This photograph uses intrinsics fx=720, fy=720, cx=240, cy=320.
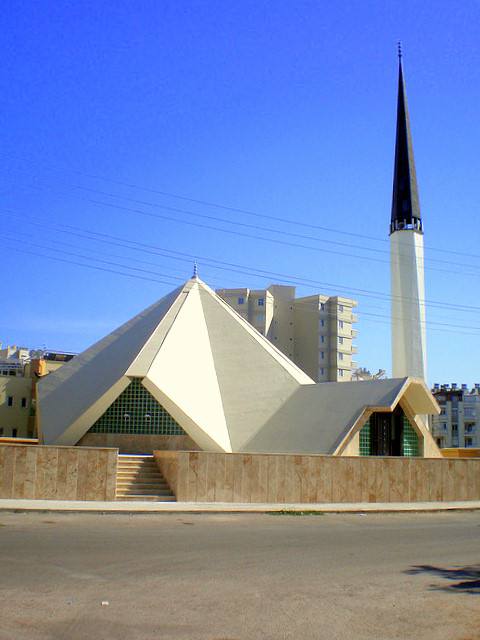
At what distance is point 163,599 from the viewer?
738 centimetres

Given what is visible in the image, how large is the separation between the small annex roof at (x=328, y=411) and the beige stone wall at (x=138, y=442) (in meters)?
1.97

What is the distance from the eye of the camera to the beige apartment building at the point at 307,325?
229ft

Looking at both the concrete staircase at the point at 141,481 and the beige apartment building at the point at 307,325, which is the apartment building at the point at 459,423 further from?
the concrete staircase at the point at 141,481

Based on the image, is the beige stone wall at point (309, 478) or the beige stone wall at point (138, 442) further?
the beige stone wall at point (138, 442)

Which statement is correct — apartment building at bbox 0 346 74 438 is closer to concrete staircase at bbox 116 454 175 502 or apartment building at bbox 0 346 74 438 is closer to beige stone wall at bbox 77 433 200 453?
beige stone wall at bbox 77 433 200 453

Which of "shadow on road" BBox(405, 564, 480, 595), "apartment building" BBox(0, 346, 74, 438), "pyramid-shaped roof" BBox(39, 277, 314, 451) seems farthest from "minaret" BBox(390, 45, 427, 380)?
"shadow on road" BBox(405, 564, 480, 595)

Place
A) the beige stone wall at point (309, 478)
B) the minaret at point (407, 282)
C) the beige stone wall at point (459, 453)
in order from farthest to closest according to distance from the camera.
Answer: the minaret at point (407, 282), the beige stone wall at point (459, 453), the beige stone wall at point (309, 478)

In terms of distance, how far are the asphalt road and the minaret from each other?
29.2 meters

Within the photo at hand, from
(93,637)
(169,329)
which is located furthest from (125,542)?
(169,329)

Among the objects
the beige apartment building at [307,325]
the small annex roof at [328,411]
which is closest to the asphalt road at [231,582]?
the small annex roof at [328,411]

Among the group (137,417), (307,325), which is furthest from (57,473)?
(307,325)

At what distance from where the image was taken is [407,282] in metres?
42.6

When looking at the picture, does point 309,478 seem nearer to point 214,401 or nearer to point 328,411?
point 328,411

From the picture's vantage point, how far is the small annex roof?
21953mm
